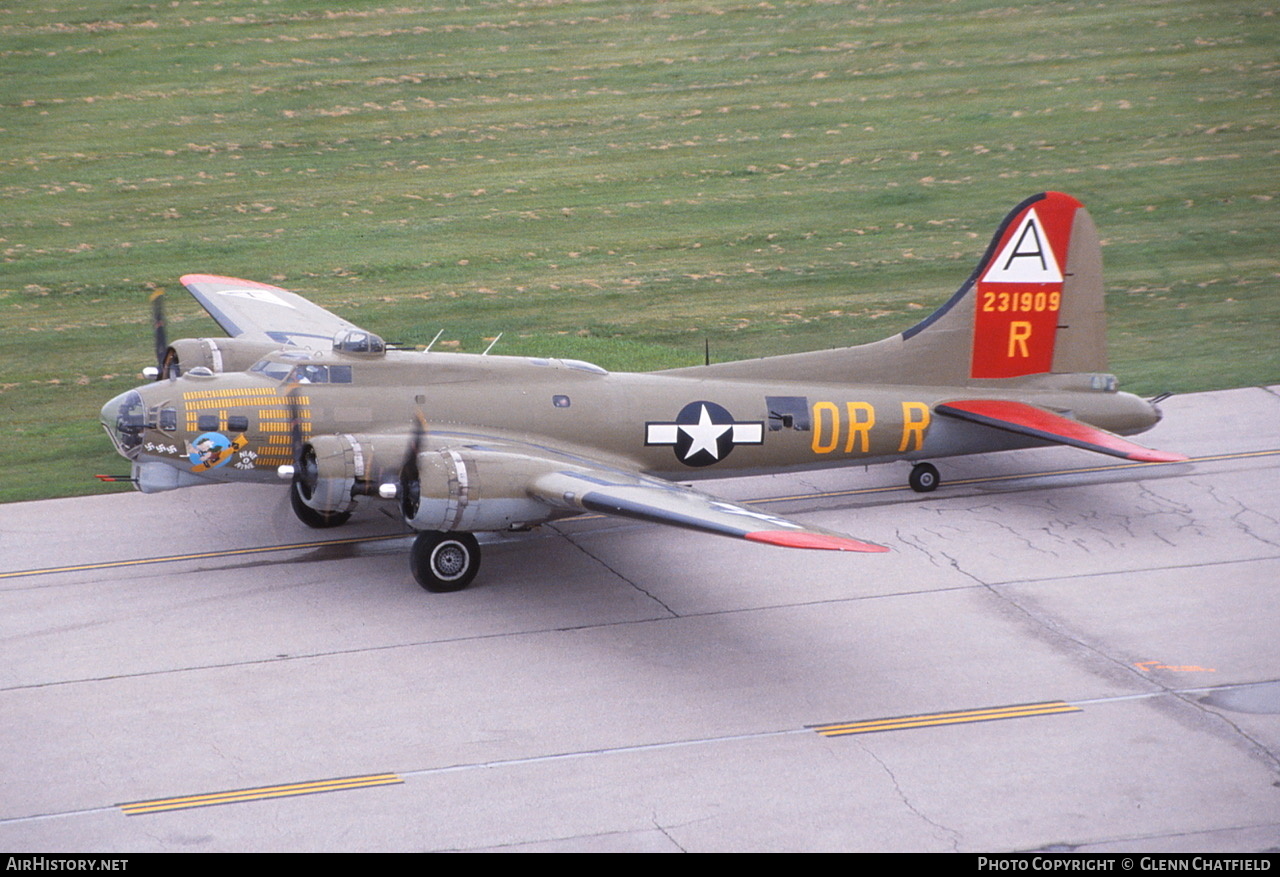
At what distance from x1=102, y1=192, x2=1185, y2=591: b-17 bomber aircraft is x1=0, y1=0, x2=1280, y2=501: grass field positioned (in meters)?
5.44

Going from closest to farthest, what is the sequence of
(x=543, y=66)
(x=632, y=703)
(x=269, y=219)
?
1. (x=632, y=703)
2. (x=269, y=219)
3. (x=543, y=66)

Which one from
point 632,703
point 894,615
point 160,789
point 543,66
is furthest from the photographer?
point 543,66

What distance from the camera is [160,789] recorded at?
15883 millimetres

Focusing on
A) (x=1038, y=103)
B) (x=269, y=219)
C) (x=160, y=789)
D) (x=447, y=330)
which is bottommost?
(x=160, y=789)

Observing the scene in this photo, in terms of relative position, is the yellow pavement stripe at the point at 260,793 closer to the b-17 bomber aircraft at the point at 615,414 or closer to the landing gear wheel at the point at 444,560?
the b-17 bomber aircraft at the point at 615,414

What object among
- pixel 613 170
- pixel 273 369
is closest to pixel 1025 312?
pixel 273 369

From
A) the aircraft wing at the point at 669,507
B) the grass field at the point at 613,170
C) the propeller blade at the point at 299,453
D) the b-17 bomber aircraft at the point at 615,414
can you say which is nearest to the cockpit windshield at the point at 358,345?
the b-17 bomber aircraft at the point at 615,414

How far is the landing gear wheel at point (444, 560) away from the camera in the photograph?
2108cm

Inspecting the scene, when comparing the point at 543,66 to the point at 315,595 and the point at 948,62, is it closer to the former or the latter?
the point at 948,62

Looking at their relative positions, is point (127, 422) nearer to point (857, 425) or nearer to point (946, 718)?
point (857, 425)

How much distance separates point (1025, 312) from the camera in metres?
25.4

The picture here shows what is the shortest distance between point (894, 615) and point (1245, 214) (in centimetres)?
2751

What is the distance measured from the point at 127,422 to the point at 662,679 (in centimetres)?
949

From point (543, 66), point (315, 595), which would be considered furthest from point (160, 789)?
point (543, 66)
